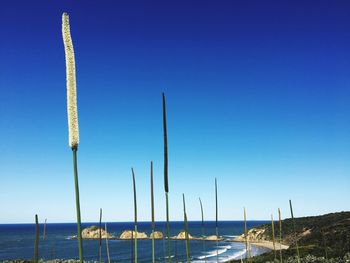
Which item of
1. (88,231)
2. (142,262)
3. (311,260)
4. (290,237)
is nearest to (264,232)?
(290,237)

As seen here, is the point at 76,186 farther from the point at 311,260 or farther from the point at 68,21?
the point at 311,260

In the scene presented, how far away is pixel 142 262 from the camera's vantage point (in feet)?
207

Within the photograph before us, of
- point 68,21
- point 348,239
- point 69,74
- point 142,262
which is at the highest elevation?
point 68,21

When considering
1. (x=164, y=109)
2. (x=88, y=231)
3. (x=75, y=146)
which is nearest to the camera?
(x=75, y=146)

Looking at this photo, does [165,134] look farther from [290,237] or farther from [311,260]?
[290,237]

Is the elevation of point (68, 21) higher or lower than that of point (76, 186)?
higher

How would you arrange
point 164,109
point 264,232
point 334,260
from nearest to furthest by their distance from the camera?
point 164,109
point 334,260
point 264,232

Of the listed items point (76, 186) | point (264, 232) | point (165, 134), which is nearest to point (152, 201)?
point (165, 134)

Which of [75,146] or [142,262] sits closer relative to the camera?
[75,146]

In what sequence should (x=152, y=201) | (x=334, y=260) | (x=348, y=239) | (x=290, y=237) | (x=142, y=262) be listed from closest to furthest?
(x=152, y=201), (x=334, y=260), (x=348, y=239), (x=142, y=262), (x=290, y=237)

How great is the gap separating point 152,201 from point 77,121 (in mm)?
2063

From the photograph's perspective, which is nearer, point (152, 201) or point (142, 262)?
point (152, 201)

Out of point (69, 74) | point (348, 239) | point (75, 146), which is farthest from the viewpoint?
point (348, 239)

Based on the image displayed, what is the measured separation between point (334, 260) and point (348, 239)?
43.5 ft
